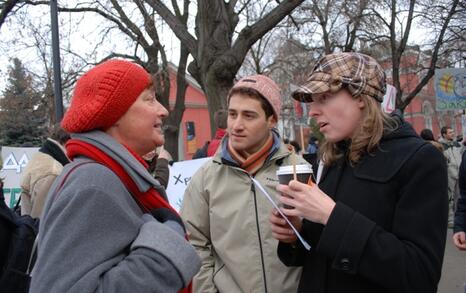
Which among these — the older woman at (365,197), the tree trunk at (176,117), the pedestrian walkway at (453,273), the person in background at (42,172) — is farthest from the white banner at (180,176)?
the tree trunk at (176,117)

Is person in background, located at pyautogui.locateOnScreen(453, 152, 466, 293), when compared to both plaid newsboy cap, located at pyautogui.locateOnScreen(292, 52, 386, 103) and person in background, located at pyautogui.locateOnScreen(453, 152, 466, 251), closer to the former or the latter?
person in background, located at pyautogui.locateOnScreen(453, 152, 466, 251)

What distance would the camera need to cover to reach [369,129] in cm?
192

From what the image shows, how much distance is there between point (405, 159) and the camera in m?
1.79

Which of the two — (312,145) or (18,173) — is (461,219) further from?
(312,145)

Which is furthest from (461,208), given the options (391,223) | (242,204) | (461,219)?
(391,223)

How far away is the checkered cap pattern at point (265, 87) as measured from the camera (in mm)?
2682

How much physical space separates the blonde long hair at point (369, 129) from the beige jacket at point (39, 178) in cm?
288

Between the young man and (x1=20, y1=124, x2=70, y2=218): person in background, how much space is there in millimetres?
1826

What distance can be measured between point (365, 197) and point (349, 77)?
1.63 feet

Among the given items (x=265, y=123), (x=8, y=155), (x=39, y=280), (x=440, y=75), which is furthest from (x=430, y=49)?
(x=39, y=280)

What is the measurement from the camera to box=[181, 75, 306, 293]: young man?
2.38m

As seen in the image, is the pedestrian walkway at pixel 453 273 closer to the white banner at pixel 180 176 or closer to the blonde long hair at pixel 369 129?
the white banner at pixel 180 176

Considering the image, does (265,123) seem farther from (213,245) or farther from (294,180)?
(294,180)

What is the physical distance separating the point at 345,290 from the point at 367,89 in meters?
0.83
